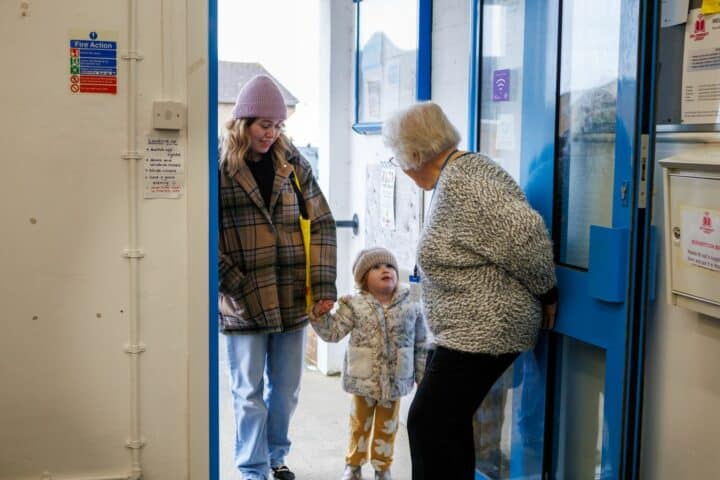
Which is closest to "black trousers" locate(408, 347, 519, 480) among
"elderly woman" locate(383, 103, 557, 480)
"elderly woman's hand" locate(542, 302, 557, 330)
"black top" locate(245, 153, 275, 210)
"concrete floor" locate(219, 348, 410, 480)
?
"elderly woman" locate(383, 103, 557, 480)

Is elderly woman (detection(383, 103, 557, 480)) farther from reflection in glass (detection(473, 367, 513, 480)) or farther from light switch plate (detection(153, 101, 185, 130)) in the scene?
light switch plate (detection(153, 101, 185, 130))

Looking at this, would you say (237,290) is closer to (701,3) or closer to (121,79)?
(121,79)

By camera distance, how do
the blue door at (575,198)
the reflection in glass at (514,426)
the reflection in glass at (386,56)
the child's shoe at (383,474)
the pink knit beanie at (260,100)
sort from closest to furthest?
the blue door at (575,198)
the reflection in glass at (514,426)
the pink knit beanie at (260,100)
the child's shoe at (383,474)
the reflection in glass at (386,56)

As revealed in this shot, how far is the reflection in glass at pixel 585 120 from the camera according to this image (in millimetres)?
2184

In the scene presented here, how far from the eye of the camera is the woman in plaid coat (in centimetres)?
274

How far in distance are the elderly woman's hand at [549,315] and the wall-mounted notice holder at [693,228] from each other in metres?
0.49

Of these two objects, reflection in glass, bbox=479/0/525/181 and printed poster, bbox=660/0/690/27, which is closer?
printed poster, bbox=660/0/690/27

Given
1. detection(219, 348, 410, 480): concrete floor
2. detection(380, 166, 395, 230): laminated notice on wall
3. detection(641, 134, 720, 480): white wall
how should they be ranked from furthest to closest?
detection(380, 166, 395, 230): laminated notice on wall
detection(219, 348, 410, 480): concrete floor
detection(641, 134, 720, 480): white wall

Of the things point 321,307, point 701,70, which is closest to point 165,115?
point 321,307

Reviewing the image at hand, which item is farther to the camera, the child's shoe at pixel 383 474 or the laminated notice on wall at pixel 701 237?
the child's shoe at pixel 383 474

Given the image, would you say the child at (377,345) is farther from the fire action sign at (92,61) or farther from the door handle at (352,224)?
the door handle at (352,224)

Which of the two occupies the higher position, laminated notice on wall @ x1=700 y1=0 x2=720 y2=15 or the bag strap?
laminated notice on wall @ x1=700 y1=0 x2=720 y2=15

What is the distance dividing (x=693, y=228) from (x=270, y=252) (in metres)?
1.43

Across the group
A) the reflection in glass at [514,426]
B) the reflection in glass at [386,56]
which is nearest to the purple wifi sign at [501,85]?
the reflection in glass at [386,56]
